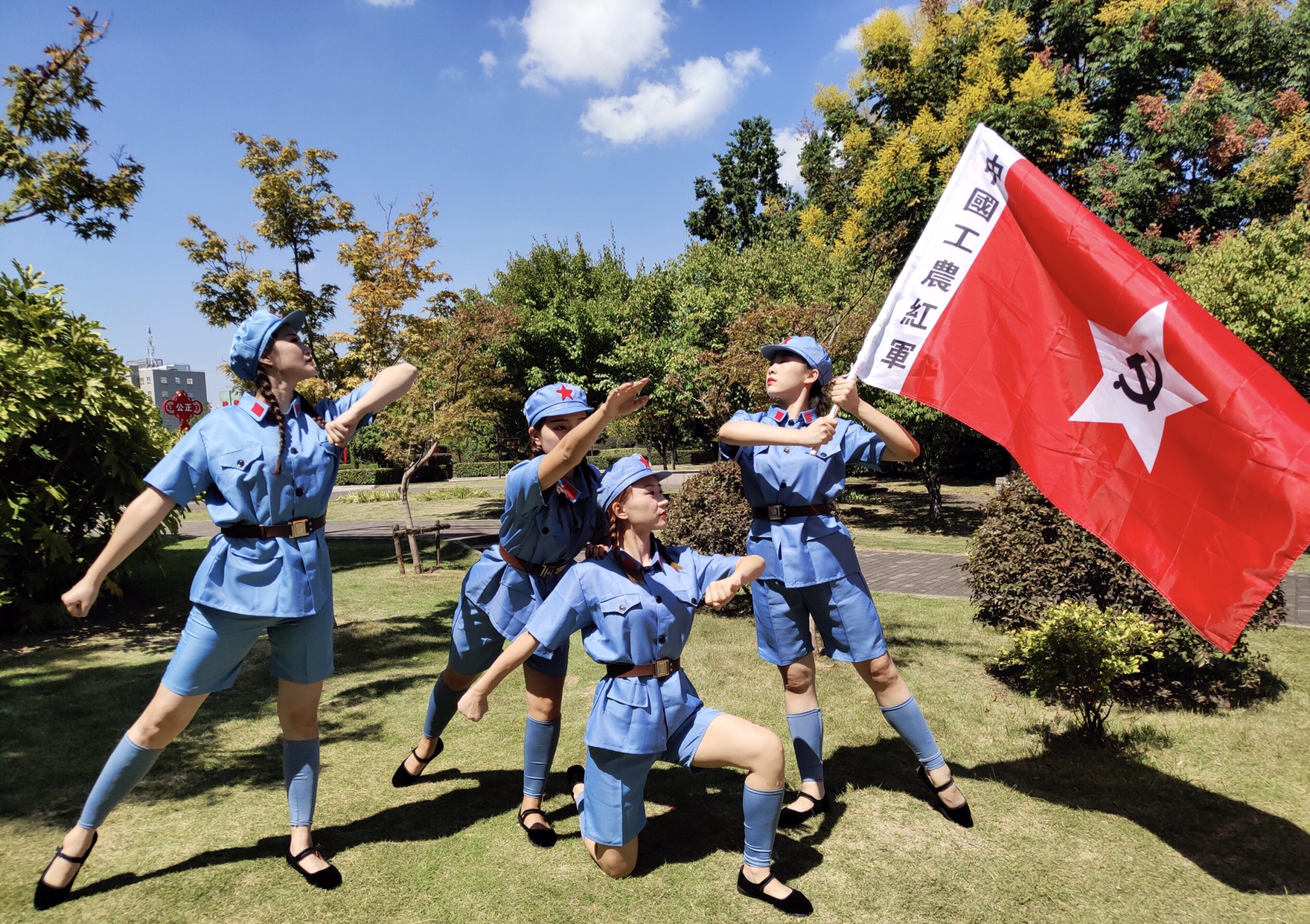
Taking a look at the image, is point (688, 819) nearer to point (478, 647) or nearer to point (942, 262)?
point (478, 647)

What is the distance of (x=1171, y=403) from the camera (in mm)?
3059

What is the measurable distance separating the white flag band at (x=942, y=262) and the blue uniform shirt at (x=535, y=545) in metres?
1.43

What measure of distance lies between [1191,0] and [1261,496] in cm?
2147

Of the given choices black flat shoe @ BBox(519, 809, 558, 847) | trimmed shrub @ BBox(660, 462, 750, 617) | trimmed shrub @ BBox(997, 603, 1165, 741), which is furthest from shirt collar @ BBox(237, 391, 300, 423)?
trimmed shrub @ BBox(660, 462, 750, 617)

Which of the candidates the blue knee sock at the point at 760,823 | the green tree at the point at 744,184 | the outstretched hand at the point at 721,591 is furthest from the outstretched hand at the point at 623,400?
the green tree at the point at 744,184

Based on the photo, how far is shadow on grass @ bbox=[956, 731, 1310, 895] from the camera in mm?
3283

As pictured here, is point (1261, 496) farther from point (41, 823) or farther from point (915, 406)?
point (915, 406)

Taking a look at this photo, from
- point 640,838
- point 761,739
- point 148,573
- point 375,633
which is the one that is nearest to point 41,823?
point 640,838

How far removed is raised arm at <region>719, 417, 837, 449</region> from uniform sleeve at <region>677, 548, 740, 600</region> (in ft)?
1.74

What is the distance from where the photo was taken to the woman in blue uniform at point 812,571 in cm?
369

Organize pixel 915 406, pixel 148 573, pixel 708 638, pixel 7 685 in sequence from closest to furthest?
pixel 7 685 → pixel 708 638 → pixel 148 573 → pixel 915 406

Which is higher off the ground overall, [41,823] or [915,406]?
[915,406]

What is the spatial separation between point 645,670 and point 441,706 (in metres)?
1.58

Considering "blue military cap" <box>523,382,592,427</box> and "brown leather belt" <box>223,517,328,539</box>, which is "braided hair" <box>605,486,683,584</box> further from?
"brown leather belt" <box>223,517,328,539</box>
